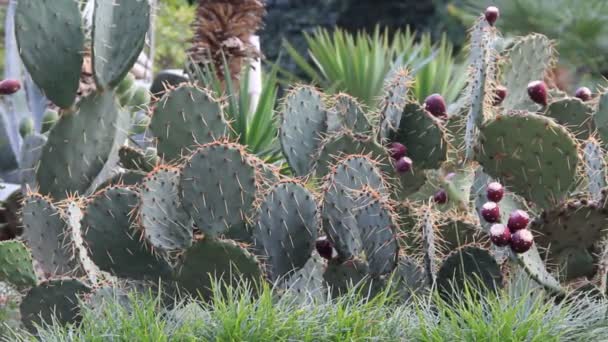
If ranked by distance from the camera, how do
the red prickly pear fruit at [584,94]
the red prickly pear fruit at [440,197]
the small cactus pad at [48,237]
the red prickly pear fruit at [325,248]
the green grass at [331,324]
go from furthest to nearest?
the red prickly pear fruit at [584,94], the red prickly pear fruit at [440,197], the small cactus pad at [48,237], the red prickly pear fruit at [325,248], the green grass at [331,324]

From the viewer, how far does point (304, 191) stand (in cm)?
321

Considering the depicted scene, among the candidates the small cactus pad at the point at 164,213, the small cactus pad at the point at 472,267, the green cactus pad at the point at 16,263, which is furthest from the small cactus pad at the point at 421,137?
the green cactus pad at the point at 16,263

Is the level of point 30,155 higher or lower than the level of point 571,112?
lower

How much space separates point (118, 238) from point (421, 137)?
1068 millimetres

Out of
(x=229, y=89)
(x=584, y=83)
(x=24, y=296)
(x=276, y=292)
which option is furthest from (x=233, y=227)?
(x=584, y=83)

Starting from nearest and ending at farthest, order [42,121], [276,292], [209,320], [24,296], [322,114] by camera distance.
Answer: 1. [209,320]
2. [276,292]
3. [24,296]
4. [322,114]
5. [42,121]

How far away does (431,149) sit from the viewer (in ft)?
12.2

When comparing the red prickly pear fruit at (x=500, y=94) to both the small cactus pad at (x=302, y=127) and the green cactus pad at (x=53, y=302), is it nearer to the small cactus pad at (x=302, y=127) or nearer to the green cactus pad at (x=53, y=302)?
the small cactus pad at (x=302, y=127)

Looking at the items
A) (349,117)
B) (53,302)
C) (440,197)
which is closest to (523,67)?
(440,197)

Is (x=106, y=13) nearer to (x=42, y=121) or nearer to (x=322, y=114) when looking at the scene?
(x=322, y=114)

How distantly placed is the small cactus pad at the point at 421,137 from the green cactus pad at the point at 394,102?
5cm

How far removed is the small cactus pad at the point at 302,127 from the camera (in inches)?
148

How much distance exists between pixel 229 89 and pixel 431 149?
7.34 ft

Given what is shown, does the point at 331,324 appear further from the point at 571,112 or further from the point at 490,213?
the point at 571,112
